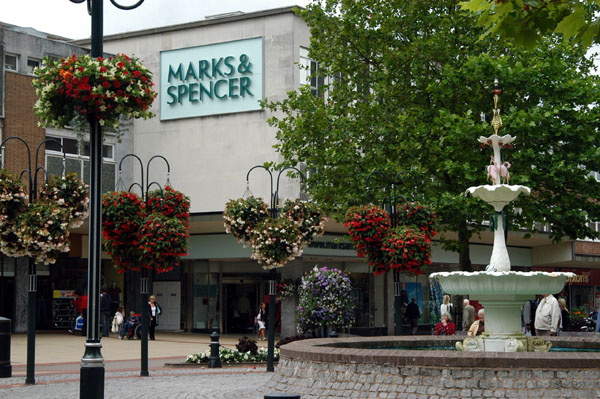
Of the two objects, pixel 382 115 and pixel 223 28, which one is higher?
pixel 223 28

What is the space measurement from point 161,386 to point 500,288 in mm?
6290

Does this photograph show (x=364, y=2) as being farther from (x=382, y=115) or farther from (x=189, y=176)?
(x=189, y=176)

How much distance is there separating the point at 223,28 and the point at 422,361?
100 ft

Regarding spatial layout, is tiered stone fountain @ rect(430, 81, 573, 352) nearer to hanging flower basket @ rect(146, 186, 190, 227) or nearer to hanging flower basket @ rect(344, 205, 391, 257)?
hanging flower basket @ rect(344, 205, 391, 257)

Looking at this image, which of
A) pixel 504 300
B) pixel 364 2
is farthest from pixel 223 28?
pixel 504 300

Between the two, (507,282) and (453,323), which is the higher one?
(507,282)

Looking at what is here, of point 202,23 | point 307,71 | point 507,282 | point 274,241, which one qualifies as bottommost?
point 507,282

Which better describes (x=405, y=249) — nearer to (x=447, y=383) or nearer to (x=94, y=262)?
(x=447, y=383)

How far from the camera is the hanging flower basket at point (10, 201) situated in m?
17.4

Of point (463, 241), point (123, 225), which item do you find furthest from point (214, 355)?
point (463, 241)

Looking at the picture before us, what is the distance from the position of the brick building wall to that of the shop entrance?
32.6 ft

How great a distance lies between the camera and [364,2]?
3200cm

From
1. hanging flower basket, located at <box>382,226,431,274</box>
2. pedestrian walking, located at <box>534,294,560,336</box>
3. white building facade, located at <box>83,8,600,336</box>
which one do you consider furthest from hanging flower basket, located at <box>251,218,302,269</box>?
white building facade, located at <box>83,8,600,336</box>

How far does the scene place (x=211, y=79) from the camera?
132 feet
